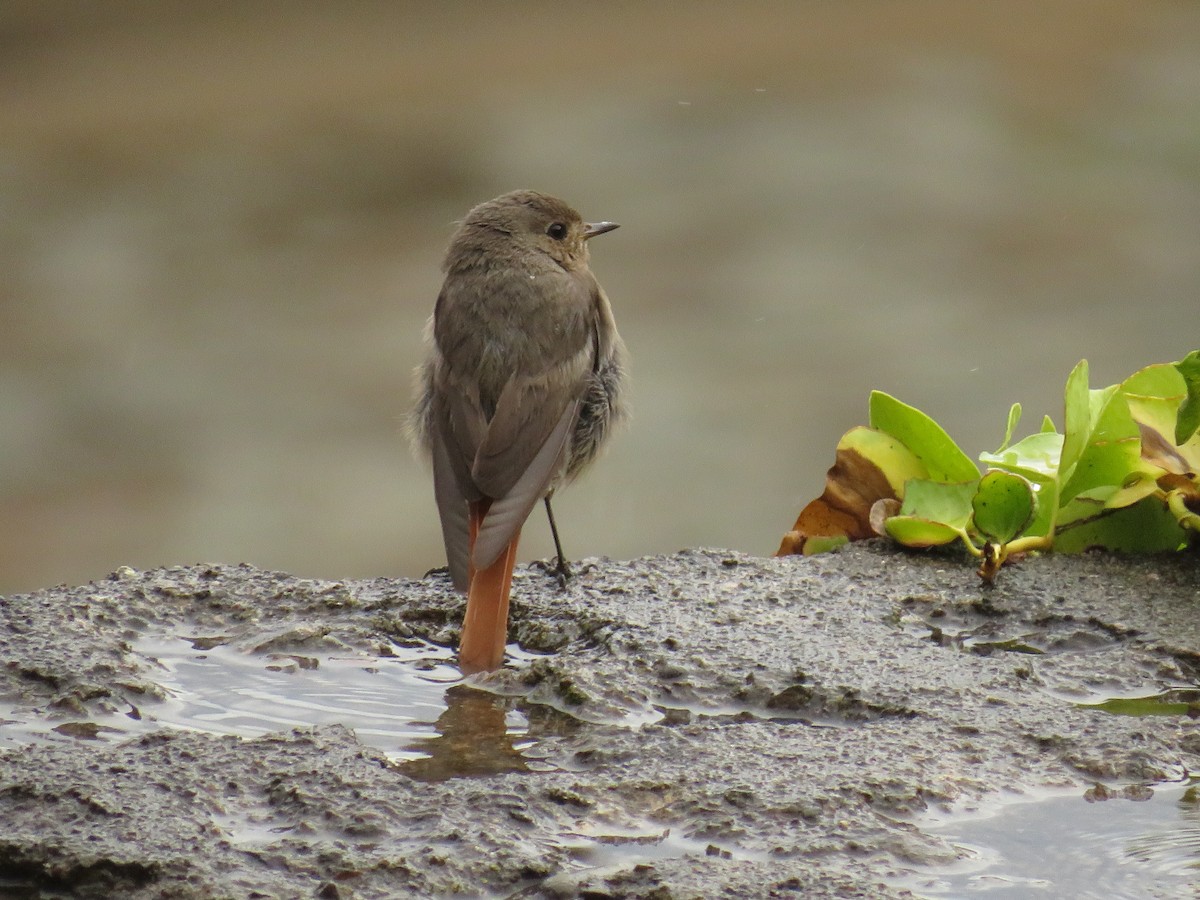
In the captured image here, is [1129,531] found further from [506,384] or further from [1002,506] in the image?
[506,384]

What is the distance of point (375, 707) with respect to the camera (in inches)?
112

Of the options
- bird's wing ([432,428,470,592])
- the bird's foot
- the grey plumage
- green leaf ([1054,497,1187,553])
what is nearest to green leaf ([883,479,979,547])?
green leaf ([1054,497,1187,553])

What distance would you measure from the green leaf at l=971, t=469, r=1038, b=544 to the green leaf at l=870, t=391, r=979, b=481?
0.15m

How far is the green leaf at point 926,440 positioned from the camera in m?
3.54

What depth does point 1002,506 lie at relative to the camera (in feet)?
11.1

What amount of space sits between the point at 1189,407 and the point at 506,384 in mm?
1600

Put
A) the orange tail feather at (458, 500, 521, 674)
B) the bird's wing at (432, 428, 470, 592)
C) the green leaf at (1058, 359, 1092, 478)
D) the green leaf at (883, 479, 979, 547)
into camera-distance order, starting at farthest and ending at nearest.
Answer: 1. the green leaf at (883, 479, 979, 547)
2. the bird's wing at (432, 428, 470, 592)
3. the green leaf at (1058, 359, 1092, 478)
4. the orange tail feather at (458, 500, 521, 674)

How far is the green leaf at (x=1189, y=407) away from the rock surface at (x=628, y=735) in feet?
0.92

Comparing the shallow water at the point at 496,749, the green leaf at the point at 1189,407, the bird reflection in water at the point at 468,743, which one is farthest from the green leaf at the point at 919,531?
the bird reflection in water at the point at 468,743

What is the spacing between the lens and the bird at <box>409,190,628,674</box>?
342 cm

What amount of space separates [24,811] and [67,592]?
47.2 inches

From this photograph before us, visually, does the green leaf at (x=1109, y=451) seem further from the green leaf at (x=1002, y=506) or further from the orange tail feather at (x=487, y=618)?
the orange tail feather at (x=487, y=618)

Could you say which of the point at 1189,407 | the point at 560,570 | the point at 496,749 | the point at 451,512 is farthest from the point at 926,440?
the point at 496,749

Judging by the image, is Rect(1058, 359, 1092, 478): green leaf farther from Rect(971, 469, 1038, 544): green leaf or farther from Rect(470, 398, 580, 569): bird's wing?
Rect(470, 398, 580, 569): bird's wing
